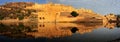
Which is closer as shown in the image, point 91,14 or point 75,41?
point 75,41

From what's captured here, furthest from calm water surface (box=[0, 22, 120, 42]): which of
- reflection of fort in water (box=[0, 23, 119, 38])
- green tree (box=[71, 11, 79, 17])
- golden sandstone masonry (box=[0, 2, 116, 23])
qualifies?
green tree (box=[71, 11, 79, 17])

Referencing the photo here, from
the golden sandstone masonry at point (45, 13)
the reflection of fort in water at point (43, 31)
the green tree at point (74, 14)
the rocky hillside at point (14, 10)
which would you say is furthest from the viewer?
the green tree at point (74, 14)

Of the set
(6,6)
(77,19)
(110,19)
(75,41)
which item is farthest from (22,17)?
(75,41)

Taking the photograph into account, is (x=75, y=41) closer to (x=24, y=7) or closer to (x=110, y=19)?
(x=110, y=19)

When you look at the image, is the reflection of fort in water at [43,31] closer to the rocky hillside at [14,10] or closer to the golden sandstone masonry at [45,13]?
the golden sandstone masonry at [45,13]

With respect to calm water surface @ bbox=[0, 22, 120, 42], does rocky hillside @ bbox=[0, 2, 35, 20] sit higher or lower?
higher

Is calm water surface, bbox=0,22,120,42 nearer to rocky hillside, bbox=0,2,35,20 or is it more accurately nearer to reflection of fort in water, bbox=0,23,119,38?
reflection of fort in water, bbox=0,23,119,38

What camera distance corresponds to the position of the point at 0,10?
10000 cm

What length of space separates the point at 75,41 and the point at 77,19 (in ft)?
185

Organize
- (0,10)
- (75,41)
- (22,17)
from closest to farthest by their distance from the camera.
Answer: (75,41)
(22,17)
(0,10)

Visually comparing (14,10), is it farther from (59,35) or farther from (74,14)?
(59,35)

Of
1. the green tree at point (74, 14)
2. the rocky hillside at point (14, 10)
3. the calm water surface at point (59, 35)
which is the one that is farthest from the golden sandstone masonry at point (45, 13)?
the calm water surface at point (59, 35)

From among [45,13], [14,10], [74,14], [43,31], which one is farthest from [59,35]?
[14,10]

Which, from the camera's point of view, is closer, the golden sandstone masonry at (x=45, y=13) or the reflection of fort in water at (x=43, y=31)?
the reflection of fort in water at (x=43, y=31)
